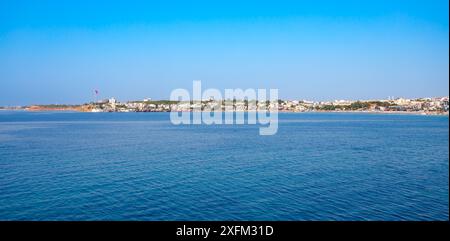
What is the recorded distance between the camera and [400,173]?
2291cm

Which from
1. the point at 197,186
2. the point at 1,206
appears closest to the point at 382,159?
the point at 197,186

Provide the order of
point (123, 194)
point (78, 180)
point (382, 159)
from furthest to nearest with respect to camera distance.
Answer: point (382, 159) < point (78, 180) < point (123, 194)

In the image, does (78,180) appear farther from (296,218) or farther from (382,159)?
(382,159)

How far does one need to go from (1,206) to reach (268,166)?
15.9 metres

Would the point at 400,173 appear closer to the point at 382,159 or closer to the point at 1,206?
the point at 382,159

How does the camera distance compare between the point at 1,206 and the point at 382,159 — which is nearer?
the point at 1,206

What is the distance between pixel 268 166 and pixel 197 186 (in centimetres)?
796

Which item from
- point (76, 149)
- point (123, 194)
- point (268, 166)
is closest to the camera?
point (123, 194)

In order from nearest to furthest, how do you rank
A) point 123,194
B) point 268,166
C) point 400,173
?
point 123,194, point 400,173, point 268,166
